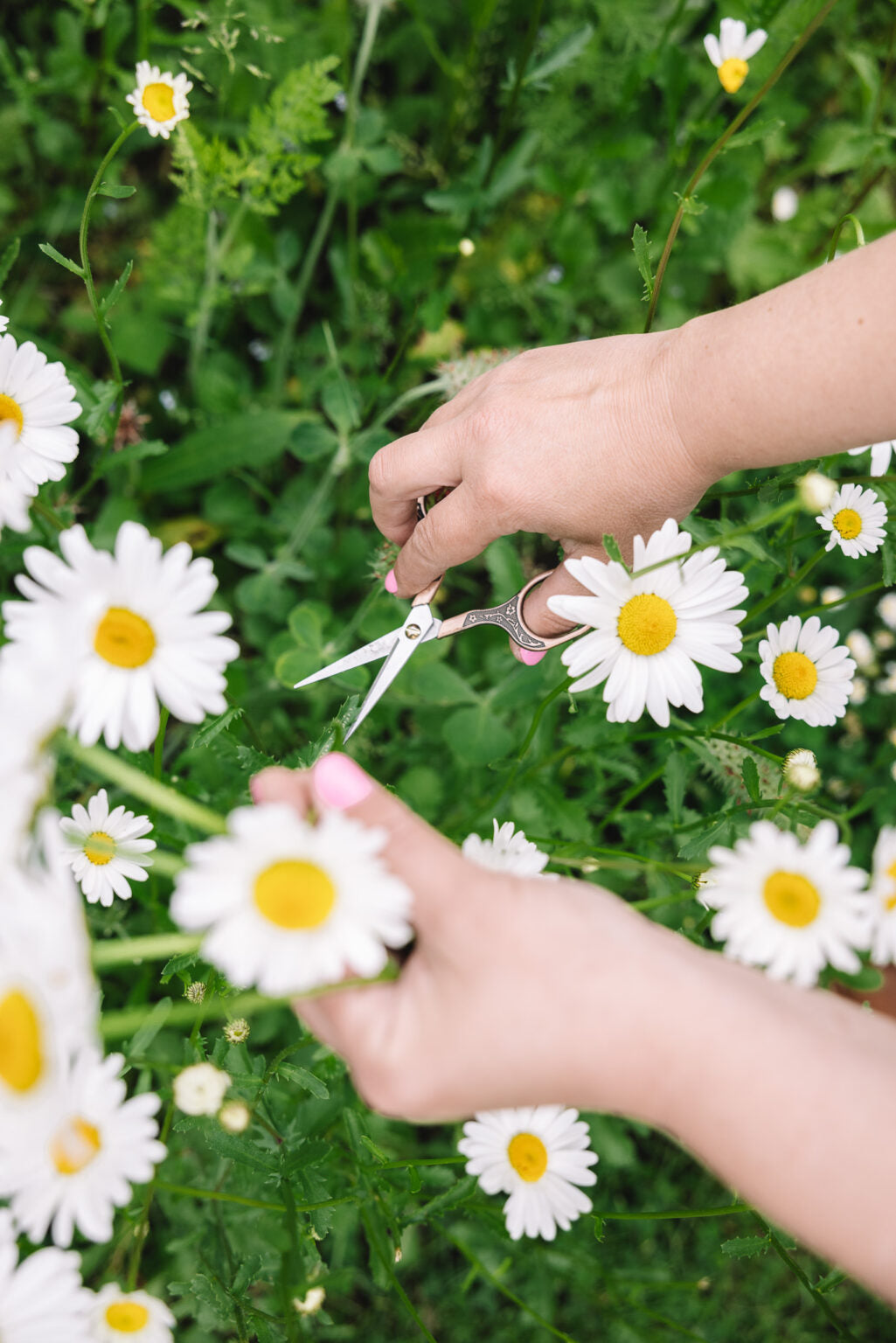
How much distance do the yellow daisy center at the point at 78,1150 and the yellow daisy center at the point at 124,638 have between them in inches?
21.3

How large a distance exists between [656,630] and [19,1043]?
1052mm

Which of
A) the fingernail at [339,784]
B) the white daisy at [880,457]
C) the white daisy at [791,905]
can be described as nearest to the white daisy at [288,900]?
the fingernail at [339,784]

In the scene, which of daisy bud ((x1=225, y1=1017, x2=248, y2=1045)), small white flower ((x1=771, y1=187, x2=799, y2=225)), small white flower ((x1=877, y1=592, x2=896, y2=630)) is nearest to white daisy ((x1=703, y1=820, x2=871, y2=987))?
daisy bud ((x1=225, y1=1017, x2=248, y2=1045))

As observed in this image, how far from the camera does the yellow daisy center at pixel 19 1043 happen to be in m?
0.97

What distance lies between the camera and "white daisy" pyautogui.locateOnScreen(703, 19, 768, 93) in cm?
184

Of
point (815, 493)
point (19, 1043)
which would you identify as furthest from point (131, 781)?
point (815, 493)

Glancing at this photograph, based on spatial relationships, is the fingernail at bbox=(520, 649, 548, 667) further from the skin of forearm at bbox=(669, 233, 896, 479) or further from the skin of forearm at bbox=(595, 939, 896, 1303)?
the skin of forearm at bbox=(595, 939, 896, 1303)

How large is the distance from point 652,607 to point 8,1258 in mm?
1251

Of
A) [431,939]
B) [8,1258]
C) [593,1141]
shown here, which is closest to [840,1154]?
[431,939]

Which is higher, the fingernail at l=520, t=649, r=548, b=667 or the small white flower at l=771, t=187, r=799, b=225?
the fingernail at l=520, t=649, r=548, b=667

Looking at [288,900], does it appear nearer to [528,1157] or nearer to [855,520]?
[528,1157]

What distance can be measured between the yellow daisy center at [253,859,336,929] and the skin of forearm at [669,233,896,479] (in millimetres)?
952

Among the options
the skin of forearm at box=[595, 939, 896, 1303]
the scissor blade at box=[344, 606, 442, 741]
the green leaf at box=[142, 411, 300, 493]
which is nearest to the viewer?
the skin of forearm at box=[595, 939, 896, 1303]

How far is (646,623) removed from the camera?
1.50 metres
